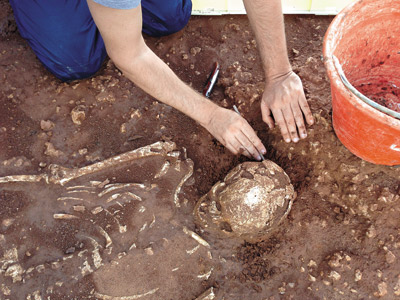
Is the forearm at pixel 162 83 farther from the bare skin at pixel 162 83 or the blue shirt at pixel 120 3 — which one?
the blue shirt at pixel 120 3

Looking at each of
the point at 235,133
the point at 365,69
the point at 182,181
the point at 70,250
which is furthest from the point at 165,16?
the point at 70,250

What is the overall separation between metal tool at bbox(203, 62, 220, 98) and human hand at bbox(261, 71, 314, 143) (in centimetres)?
44

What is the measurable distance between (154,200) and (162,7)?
1278 mm

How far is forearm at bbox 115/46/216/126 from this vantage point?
5.55ft

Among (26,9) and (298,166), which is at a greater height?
(26,9)

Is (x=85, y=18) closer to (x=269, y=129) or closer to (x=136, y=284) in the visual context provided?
(x=269, y=129)

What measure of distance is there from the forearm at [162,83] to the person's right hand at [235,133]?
51 mm

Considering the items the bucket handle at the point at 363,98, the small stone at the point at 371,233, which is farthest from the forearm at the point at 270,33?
the small stone at the point at 371,233

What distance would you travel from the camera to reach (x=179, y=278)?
1665 mm

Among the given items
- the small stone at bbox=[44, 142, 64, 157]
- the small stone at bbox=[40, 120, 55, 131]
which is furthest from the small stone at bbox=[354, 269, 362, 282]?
the small stone at bbox=[40, 120, 55, 131]

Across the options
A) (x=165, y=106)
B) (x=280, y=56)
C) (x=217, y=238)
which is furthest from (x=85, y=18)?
(x=217, y=238)

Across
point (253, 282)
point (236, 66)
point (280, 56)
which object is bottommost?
Result: point (253, 282)

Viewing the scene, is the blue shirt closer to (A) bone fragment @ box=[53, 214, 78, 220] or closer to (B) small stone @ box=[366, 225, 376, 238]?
(A) bone fragment @ box=[53, 214, 78, 220]

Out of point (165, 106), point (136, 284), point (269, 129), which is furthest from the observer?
point (165, 106)
